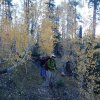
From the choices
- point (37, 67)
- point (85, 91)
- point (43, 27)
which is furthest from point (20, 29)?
point (85, 91)

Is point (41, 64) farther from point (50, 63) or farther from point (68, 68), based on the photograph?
point (68, 68)

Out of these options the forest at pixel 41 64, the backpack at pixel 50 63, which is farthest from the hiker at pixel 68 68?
the backpack at pixel 50 63

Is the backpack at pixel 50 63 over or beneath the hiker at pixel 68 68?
over

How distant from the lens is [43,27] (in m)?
24.7

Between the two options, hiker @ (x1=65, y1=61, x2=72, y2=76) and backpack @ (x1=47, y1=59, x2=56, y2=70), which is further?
hiker @ (x1=65, y1=61, x2=72, y2=76)

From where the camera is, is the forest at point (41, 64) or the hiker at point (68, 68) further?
the hiker at point (68, 68)

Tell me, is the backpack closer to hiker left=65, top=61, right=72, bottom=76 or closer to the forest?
the forest

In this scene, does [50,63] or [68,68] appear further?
[68,68]

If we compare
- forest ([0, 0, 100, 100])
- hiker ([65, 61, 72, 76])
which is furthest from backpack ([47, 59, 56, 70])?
hiker ([65, 61, 72, 76])

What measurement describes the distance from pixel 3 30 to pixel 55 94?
585 centimetres

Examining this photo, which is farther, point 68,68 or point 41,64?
point 68,68

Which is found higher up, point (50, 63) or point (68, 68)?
point (50, 63)

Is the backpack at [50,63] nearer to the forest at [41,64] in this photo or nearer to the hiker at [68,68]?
the forest at [41,64]

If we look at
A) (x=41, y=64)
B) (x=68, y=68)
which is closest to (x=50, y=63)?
(x=41, y=64)
